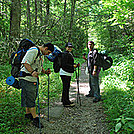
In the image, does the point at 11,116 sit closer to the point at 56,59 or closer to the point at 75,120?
the point at 75,120

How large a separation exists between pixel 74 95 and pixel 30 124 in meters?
3.53

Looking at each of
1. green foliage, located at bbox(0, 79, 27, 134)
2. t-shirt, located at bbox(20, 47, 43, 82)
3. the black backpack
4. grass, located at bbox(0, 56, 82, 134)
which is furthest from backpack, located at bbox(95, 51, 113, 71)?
green foliage, located at bbox(0, 79, 27, 134)

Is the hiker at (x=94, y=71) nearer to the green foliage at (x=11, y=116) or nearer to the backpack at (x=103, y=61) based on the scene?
the backpack at (x=103, y=61)

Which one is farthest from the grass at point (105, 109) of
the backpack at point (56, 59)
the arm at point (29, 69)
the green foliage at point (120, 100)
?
the backpack at point (56, 59)

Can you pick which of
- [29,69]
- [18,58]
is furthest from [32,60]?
[18,58]

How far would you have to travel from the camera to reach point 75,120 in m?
4.71

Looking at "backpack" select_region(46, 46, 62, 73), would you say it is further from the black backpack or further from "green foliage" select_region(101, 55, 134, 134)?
"green foliage" select_region(101, 55, 134, 134)

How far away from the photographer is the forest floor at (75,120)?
Answer: 156 inches

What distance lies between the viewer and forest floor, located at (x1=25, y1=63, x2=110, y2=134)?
3.96 metres

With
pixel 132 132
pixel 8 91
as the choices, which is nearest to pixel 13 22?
pixel 8 91

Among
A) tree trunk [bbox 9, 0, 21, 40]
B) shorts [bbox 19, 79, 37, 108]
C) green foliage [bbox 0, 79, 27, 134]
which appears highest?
tree trunk [bbox 9, 0, 21, 40]

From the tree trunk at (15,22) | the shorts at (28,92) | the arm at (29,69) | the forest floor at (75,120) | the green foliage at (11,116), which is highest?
the tree trunk at (15,22)

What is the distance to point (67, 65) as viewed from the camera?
5543 mm

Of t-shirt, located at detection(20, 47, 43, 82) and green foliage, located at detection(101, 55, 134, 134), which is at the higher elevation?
t-shirt, located at detection(20, 47, 43, 82)
